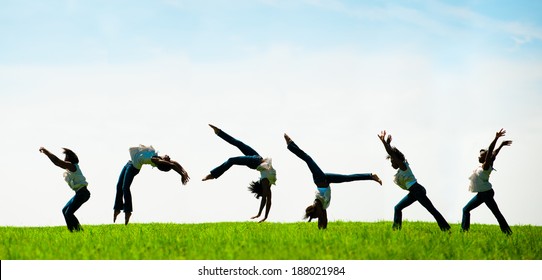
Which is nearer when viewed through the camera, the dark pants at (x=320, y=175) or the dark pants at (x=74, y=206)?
the dark pants at (x=320, y=175)

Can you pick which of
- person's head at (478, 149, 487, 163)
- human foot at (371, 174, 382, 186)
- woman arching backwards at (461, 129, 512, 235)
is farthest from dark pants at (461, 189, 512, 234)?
human foot at (371, 174, 382, 186)

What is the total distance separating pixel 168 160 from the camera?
12.5m

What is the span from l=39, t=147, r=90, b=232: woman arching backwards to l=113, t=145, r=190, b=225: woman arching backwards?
2.25 ft

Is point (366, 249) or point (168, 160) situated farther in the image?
point (168, 160)

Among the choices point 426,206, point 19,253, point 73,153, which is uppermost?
point 73,153

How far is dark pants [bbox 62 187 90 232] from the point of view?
12.8m

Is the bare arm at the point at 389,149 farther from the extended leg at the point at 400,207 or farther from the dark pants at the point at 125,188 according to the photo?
the dark pants at the point at 125,188

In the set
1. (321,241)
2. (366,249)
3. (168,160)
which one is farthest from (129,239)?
(366,249)

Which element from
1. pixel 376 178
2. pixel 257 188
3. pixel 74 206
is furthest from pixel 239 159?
pixel 74 206

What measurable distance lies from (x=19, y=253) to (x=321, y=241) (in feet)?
15.3

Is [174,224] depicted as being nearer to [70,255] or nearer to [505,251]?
[70,255]

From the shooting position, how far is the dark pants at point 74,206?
12828mm

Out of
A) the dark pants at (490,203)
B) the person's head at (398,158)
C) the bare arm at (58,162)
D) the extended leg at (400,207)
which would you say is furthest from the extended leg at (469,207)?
the bare arm at (58,162)

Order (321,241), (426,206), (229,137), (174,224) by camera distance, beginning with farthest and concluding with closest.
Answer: (174,224) < (229,137) < (426,206) < (321,241)
